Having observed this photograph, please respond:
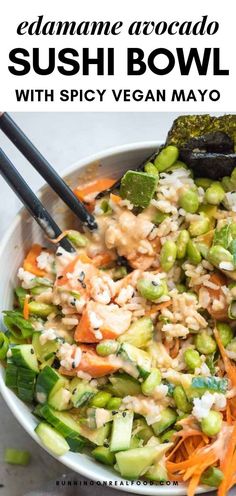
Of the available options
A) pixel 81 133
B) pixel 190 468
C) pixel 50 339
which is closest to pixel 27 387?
pixel 50 339

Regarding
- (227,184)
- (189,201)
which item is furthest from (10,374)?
(227,184)

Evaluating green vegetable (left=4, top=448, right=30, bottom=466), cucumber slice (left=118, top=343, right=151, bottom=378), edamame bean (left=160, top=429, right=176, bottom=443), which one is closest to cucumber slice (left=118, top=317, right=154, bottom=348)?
cucumber slice (left=118, top=343, right=151, bottom=378)

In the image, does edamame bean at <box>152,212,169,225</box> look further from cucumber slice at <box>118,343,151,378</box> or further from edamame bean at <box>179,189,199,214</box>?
cucumber slice at <box>118,343,151,378</box>

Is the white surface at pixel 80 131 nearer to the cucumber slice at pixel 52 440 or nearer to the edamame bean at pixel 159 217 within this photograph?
the edamame bean at pixel 159 217

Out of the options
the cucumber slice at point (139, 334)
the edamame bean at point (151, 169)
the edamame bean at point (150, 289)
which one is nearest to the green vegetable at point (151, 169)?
the edamame bean at point (151, 169)

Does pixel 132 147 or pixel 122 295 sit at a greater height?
pixel 132 147

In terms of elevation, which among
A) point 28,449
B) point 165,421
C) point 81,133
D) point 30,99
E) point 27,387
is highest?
point 30,99

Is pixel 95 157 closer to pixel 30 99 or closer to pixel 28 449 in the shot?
pixel 30 99
